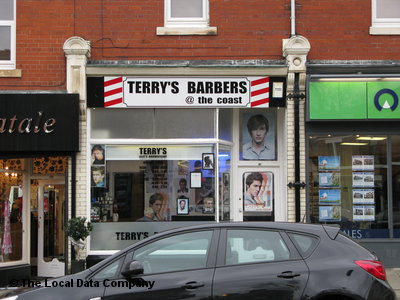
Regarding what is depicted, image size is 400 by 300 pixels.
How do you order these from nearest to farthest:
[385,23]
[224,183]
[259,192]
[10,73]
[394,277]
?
[394,277], [10,73], [385,23], [224,183], [259,192]

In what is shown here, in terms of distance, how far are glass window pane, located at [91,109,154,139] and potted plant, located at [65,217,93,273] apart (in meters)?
1.93

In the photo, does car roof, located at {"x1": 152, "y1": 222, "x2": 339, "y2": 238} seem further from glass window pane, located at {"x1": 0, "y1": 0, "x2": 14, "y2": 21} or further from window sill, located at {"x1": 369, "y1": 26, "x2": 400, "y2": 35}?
glass window pane, located at {"x1": 0, "y1": 0, "x2": 14, "y2": 21}

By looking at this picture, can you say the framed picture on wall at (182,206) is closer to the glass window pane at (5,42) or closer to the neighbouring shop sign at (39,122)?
the neighbouring shop sign at (39,122)

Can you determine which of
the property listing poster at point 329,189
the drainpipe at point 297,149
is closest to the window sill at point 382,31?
the drainpipe at point 297,149

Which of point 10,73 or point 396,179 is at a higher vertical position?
point 10,73

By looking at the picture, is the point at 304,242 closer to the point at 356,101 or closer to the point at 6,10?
Result: the point at 356,101

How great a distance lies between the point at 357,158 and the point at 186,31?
4245mm

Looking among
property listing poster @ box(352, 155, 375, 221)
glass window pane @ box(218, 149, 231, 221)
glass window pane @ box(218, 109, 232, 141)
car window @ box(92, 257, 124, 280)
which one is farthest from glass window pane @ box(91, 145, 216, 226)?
car window @ box(92, 257, 124, 280)

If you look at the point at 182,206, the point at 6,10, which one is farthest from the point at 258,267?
the point at 6,10

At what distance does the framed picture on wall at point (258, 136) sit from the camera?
1120 cm

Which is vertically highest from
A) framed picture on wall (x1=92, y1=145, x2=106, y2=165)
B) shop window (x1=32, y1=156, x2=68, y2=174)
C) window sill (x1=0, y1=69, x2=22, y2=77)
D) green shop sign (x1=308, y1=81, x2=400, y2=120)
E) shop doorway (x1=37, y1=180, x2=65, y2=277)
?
window sill (x1=0, y1=69, x2=22, y2=77)

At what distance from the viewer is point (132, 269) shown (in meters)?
5.11

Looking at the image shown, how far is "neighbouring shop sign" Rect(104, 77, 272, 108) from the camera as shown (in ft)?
33.9

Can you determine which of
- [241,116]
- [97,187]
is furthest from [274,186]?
[97,187]
